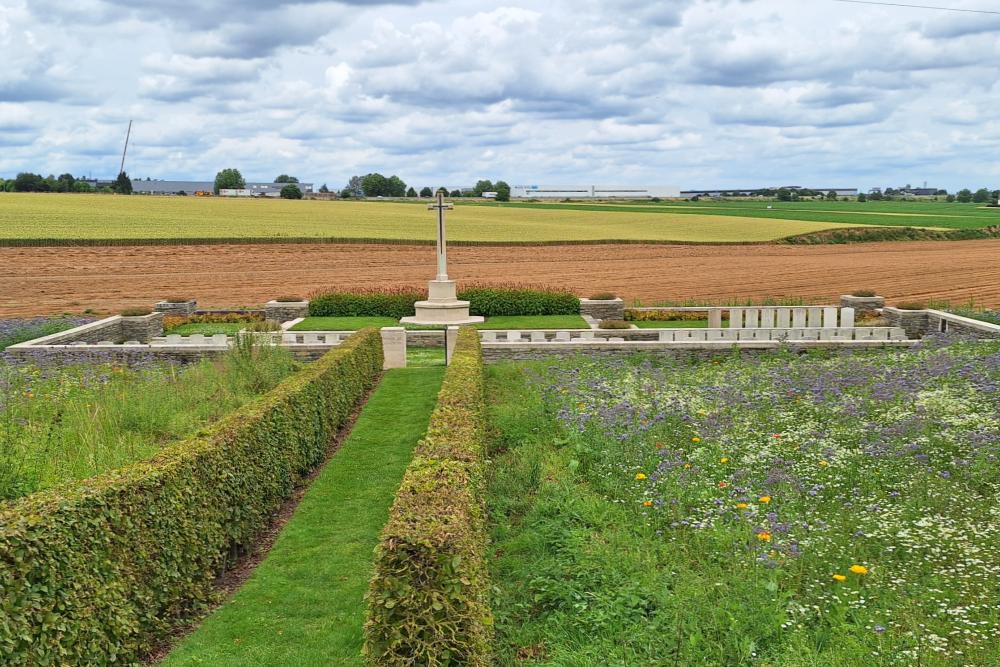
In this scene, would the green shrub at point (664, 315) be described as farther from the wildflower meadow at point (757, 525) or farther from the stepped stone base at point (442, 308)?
the wildflower meadow at point (757, 525)

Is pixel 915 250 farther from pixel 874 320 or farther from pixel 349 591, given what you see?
pixel 349 591

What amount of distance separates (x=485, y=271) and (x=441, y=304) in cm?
1767

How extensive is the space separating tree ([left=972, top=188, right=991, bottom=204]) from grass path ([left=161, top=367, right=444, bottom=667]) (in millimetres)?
141585

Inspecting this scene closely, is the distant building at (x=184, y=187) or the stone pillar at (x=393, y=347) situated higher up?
the distant building at (x=184, y=187)

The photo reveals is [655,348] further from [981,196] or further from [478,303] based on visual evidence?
[981,196]

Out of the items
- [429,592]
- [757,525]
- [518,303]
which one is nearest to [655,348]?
[518,303]

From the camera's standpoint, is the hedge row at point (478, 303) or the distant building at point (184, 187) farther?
the distant building at point (184, 187)

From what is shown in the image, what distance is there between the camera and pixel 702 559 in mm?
6629

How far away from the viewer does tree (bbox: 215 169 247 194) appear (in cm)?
15288

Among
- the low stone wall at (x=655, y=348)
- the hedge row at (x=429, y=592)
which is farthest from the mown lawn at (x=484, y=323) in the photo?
the hedge row at (x=429, y=592)

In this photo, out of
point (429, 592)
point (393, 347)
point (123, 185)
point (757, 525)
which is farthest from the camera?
point (123, 185)

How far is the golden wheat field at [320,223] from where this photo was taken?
170 feet

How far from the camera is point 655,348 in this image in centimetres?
1742

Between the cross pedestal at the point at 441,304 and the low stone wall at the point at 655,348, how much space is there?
6.61 meters
